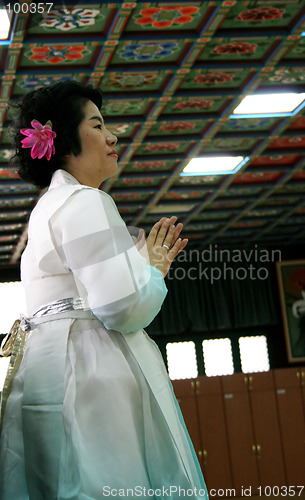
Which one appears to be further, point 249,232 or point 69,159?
point 249,232

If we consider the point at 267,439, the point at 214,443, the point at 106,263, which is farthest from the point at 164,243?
the point at 267,439

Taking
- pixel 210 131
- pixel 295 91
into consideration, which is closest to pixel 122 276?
pixel 295 91

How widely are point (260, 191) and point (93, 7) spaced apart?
648 centimetres

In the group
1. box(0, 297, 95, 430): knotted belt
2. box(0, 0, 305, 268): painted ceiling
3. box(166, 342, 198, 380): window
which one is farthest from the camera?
box(166, 342, 198, 380): window

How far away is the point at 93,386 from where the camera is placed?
1.64 m

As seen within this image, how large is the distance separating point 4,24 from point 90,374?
5135 millimetres

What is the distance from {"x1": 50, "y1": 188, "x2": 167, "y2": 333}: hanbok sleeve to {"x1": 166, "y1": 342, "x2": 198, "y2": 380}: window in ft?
41.8

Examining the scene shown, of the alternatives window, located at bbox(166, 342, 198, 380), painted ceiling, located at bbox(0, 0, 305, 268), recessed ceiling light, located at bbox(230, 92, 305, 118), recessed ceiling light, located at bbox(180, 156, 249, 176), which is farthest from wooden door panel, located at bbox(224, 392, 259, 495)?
recessed ceiling light, located at bbox(230, 92, 305, 118)

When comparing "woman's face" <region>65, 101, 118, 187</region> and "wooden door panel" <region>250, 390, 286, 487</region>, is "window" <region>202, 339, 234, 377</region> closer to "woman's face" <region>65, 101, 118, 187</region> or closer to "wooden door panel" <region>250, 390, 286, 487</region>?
"wooden door panel" <region>250, 390, 286, 487</region>

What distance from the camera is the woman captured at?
160 cm

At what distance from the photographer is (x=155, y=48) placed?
Result: 6.75 m

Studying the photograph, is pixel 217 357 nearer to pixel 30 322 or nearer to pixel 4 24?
pixel 4 24

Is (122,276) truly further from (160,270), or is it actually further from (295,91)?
(295,91)

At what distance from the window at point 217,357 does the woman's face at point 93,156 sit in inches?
501
